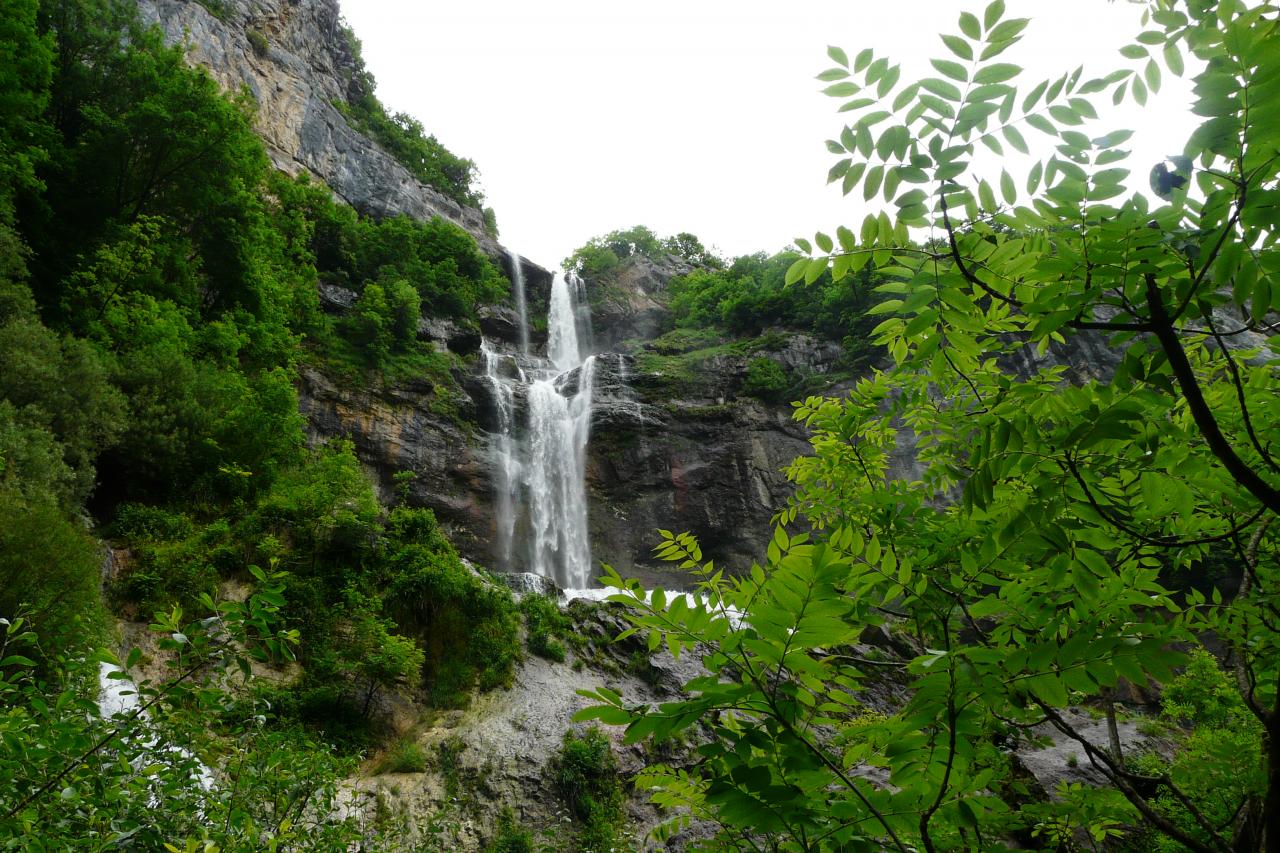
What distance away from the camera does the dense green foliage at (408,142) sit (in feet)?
125

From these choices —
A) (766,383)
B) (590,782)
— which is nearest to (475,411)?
(766,383)

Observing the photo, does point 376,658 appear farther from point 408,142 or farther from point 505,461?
point 408,142

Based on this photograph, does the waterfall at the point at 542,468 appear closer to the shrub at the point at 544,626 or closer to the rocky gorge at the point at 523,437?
the rocky gorge at the point at 523,437

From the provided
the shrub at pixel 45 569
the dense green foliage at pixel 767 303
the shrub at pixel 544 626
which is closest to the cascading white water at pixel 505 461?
the shrub at pixel 544 626

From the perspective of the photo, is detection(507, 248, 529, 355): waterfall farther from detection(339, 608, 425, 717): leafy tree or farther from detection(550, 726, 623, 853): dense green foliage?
detection(550, 726, 623, 853): dense green foliage

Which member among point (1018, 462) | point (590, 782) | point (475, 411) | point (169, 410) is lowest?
point (590, 782)

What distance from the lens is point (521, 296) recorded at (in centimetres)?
3497

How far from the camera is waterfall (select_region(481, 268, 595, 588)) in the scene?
22906 millimetres

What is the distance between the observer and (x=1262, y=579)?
2.37 m

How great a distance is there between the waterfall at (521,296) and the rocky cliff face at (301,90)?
1.42 feet

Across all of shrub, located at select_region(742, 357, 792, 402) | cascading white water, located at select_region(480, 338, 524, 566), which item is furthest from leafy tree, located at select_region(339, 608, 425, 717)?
shrub, located at select_region(742, 357, 792, 402)

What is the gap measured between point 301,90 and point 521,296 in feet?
44.4

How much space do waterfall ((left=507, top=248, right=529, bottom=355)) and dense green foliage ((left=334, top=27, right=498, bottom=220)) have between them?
6.96m

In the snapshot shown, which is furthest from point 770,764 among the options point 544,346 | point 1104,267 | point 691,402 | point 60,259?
point 544,346
